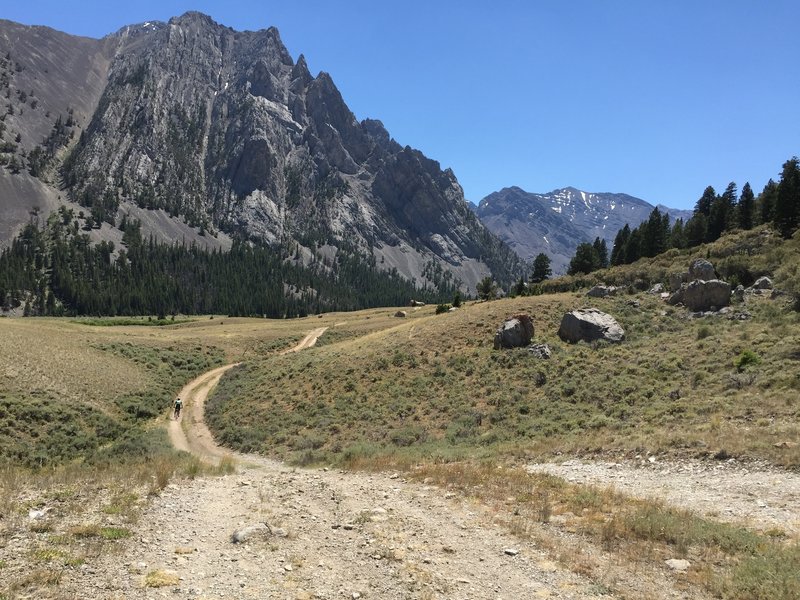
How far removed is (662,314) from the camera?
40.5 metres

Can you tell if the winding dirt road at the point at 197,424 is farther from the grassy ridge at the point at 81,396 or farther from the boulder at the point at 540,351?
the boulder at the point at 540,351

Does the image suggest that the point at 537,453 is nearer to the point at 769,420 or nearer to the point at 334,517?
the point at 769,420

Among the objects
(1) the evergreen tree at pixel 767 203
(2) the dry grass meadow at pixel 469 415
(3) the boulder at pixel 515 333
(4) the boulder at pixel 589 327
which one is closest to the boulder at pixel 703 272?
(2) the dry grass meadow at pixel 469 415

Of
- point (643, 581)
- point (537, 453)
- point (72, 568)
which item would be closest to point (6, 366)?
point (72, 568)

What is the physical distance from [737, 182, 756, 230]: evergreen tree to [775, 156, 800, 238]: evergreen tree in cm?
1462

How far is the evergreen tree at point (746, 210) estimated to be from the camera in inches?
2923

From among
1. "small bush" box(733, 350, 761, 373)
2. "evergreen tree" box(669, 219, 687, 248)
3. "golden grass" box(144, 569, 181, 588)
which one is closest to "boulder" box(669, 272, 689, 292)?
"small bush" box(733, 350, 761, 373)

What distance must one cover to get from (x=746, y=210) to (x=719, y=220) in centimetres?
440

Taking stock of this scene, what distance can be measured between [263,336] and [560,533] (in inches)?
2670

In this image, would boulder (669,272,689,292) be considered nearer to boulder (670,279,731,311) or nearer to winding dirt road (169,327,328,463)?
boulder (670,279,731,311)

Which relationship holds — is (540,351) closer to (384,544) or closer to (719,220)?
(384,544)

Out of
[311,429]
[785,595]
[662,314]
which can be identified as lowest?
[311,429]

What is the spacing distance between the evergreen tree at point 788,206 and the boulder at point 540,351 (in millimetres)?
40020

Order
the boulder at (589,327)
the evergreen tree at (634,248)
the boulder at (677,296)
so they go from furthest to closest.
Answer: the evergreen tree at (634,248) < the boulder at (677,296) < the boulder at (589,327)
